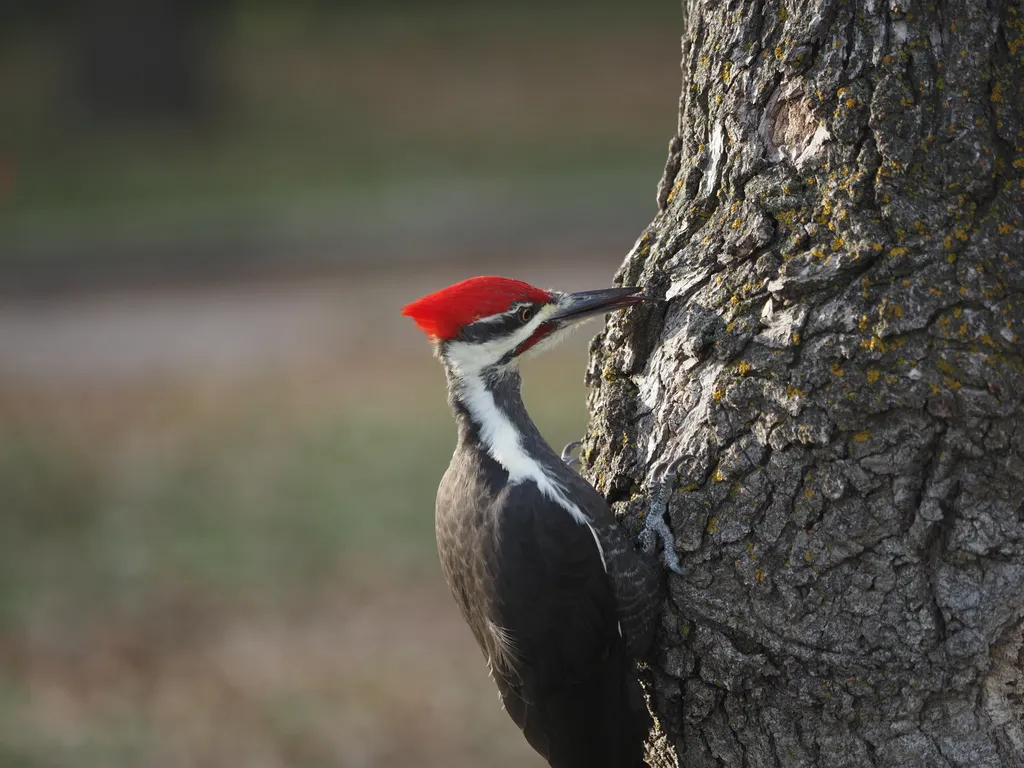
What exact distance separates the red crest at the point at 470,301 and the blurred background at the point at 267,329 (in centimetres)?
271

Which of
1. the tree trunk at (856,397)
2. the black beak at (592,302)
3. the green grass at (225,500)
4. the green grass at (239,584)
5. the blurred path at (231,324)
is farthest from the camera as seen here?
the blurred path at (231,324)

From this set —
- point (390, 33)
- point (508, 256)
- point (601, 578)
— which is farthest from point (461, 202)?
point (601, 578)

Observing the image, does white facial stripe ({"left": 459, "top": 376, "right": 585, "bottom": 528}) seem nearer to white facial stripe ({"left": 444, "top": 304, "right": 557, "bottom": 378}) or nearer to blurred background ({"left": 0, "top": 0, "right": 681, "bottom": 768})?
white facial stripe ({"left": 444, "top": 304, "right": 557, "bottom": 378})

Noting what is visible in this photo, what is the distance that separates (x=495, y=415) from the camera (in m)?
3.05

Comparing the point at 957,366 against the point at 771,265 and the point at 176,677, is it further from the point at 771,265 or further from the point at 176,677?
the point at 176,677

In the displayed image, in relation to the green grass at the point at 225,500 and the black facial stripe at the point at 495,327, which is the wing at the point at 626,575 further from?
the green grass at the point at 225,500

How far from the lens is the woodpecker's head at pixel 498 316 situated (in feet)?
9.29

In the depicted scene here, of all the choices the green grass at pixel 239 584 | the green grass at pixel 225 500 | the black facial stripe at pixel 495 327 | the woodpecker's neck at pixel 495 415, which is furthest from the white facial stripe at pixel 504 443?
the green grass at pixel 225 500

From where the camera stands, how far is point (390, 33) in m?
23.3

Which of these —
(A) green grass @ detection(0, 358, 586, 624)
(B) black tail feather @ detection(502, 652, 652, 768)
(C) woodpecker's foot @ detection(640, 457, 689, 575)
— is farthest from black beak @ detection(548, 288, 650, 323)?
(A) green grass @ detection(0, 358, 586, 624)

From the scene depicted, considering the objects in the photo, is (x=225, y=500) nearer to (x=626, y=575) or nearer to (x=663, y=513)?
(x=626, y=575)

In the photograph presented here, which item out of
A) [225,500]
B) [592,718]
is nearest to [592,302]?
[592,718]

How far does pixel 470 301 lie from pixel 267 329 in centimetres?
847

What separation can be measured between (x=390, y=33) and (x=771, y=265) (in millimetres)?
22196
